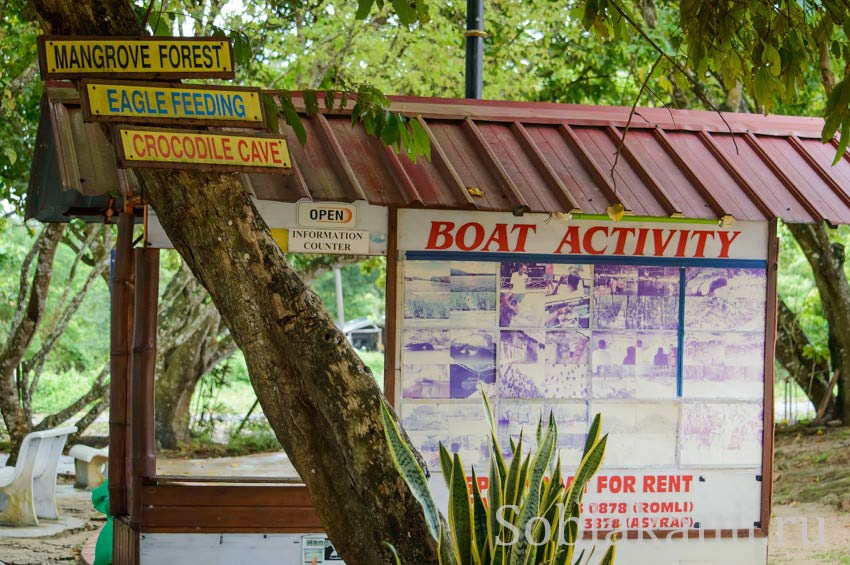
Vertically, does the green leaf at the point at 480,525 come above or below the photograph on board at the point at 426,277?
below

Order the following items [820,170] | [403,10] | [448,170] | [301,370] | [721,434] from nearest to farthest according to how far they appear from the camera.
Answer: [301,370], [403,10], [448,170], [721,434], [820,170]

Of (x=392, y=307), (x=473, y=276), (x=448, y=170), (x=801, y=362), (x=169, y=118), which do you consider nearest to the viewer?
(x=169, y=118)

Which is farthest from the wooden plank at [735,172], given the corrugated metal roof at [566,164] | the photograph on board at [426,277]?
the photograph on board at [426,277]

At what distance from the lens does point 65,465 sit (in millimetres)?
13164

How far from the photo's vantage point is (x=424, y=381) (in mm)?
6465

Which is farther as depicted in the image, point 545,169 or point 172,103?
point 545,169

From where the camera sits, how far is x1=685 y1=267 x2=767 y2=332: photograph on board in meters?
6.83

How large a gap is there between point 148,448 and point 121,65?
2.94 meters

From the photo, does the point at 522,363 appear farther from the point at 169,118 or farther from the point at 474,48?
the point at 169,118

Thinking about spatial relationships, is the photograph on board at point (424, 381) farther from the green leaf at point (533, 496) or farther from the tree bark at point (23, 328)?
the tree bark at point (23, 328)

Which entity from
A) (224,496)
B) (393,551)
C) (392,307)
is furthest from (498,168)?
(393,551)

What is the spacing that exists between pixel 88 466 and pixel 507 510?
336 inches

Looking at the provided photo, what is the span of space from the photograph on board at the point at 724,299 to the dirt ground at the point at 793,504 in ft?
8.02

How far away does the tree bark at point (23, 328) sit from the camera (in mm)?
11742
